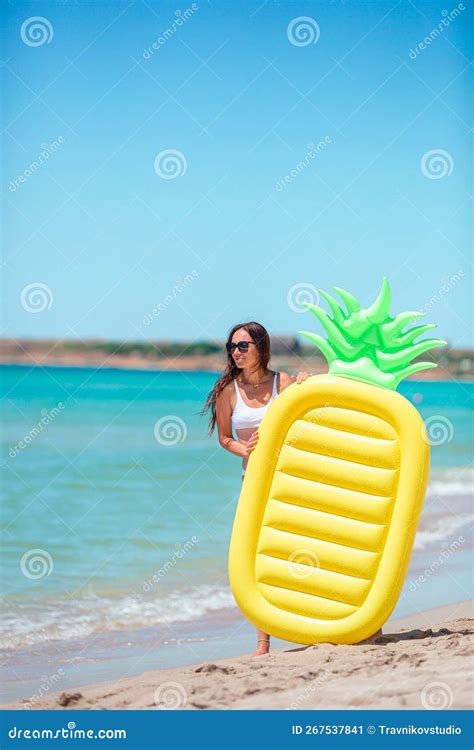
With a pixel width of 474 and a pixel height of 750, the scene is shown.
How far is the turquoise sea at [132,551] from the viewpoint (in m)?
5.18

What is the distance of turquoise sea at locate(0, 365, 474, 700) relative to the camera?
5180 mm

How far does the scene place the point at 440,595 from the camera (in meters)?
6.22
